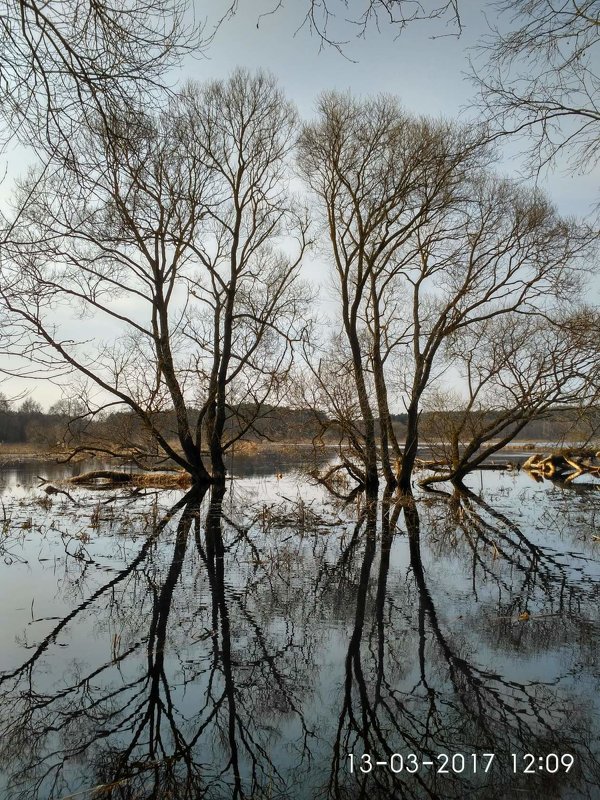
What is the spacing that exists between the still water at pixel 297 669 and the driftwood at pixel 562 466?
16497 millimetres

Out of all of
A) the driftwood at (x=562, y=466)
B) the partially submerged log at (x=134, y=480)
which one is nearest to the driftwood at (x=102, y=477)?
the partially submerged log at (x=134, y=480)

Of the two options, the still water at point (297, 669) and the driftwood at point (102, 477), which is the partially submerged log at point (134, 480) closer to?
the driftwood at point (102, 477)

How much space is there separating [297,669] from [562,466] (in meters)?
26.1

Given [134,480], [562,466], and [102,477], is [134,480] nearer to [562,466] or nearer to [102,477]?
[102,477]

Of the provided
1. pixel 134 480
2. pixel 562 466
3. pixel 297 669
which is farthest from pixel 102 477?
pixel 562 466

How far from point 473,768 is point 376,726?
2.08 feet

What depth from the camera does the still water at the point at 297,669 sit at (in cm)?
318

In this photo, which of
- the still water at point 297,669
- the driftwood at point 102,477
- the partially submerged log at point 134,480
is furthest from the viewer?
the driftwood at point 102,477

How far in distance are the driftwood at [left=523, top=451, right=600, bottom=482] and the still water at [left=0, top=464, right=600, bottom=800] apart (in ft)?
54.1

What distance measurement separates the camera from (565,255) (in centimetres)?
1700

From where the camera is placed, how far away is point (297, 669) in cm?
444

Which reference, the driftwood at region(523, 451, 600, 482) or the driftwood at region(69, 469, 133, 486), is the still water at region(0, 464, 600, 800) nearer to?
the driftwood at region(69, 469, 133, 486)

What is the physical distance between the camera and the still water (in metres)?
3.18

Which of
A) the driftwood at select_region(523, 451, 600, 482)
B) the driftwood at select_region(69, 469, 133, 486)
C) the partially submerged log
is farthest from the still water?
the driftwood at select_region(523, 451, 600, 482)
